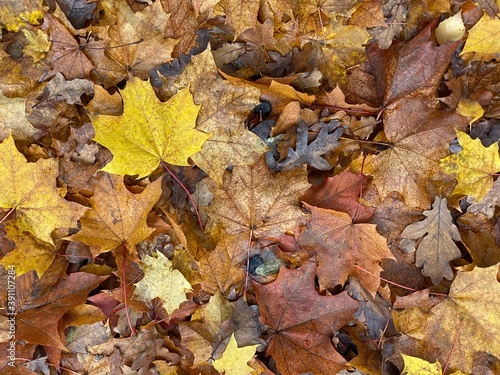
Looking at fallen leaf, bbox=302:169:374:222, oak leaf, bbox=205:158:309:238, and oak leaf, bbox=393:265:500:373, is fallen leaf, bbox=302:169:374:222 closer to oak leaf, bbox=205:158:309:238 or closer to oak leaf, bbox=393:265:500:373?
oak leaf, bbox=205:158:309:238

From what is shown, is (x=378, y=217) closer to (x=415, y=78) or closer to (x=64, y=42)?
(x=415, y=78)

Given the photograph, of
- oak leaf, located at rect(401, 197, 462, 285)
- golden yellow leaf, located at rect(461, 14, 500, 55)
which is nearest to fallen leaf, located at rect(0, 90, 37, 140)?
oak leaf, located at rect(401, 197, 462, 285)

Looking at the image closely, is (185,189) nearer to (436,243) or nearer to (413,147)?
(413,147)

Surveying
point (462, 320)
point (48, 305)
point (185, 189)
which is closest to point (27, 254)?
point (48, 305)

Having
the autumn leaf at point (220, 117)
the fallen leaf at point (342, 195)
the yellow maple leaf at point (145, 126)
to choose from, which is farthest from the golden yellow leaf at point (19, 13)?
the fallen leaf at point (342, 195)

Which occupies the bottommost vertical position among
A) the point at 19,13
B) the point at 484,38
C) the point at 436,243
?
the point at 436,243

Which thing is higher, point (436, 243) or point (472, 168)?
point (472, 168)

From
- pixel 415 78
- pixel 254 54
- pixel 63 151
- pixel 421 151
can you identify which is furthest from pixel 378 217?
pixel 63 151

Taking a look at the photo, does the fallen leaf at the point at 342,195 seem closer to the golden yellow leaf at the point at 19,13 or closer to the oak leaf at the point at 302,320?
the oak leaf at the point at 302,320
